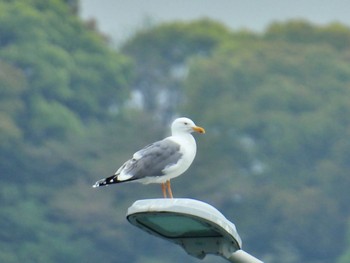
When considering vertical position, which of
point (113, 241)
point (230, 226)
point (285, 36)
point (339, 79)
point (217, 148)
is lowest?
point (230, 226)

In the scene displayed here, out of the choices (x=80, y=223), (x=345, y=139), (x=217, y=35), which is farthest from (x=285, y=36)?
(x=80, y=223)

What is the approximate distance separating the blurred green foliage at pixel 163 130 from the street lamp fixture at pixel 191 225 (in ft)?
119

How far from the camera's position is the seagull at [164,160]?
31.6ft

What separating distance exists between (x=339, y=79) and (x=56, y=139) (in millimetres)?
8922

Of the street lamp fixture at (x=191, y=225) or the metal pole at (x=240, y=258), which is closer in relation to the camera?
the street lamp fixture at (x=191, y=225)

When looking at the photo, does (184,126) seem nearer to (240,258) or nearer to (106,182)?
(106,182)

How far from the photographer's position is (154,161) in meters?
9.72

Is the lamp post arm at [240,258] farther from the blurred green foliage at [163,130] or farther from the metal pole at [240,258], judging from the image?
the blurred green foliage at [163,130]

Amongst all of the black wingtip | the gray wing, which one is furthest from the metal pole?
the gray wing

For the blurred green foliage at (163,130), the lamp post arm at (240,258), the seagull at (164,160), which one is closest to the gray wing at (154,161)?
the seagull at (164,160)

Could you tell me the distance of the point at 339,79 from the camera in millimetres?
55531

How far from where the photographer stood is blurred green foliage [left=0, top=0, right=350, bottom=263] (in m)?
47.0

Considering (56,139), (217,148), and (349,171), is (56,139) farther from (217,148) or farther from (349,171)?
(349,171)

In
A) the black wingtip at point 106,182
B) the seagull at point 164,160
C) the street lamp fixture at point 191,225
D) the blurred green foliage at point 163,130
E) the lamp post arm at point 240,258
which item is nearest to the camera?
the street lamp fixture at point 191,225
